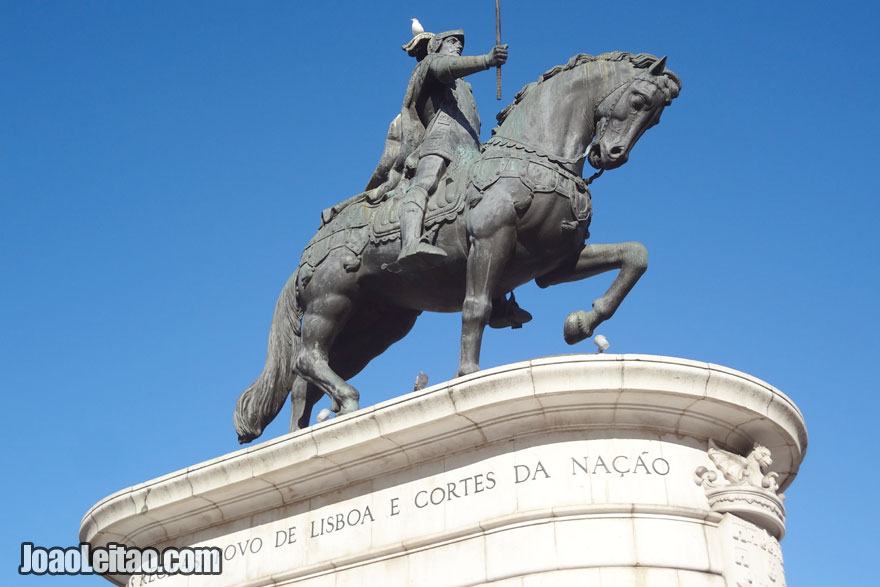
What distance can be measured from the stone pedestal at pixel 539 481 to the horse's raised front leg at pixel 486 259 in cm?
129

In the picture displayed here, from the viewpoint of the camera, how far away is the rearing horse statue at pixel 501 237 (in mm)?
13188

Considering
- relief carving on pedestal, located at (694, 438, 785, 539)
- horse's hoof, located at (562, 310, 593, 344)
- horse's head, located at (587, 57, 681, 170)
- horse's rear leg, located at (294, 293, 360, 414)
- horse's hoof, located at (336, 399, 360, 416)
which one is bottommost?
relief carving on pedestal, located at (694, 438, 785, 539)

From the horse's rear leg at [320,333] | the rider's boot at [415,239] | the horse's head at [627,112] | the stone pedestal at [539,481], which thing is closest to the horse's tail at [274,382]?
the horse's rear leg at [320,333]

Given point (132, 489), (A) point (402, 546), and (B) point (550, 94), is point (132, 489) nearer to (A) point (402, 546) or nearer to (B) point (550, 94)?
(A) point (402, 546)

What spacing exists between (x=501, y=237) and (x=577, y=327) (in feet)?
4.35

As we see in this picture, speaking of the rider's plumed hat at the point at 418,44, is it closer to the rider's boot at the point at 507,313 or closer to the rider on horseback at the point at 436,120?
the rider on horseback at the point at 436,120

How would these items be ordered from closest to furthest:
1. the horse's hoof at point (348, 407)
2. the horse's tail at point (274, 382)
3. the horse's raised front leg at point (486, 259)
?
the horse's raised front leg at point (486, 259), the horse's hoof at point (348, 407), the horse's tail at point (274, 382)

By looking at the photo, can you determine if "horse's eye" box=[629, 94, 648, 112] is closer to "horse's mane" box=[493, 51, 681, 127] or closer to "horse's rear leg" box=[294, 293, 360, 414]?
"horse's mane" box=[493, 51, 681, 127]

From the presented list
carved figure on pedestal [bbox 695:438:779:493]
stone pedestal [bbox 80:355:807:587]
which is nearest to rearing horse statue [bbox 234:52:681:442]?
stone pedestal [bbox 80:355:807:587]

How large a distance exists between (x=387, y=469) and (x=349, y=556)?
960 mm

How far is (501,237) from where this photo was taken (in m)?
13.1

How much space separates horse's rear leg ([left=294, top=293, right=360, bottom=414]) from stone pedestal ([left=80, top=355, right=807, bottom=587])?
1737 millimetres

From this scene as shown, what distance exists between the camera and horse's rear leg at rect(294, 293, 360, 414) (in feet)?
47.5

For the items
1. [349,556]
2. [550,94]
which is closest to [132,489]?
[349,556]
